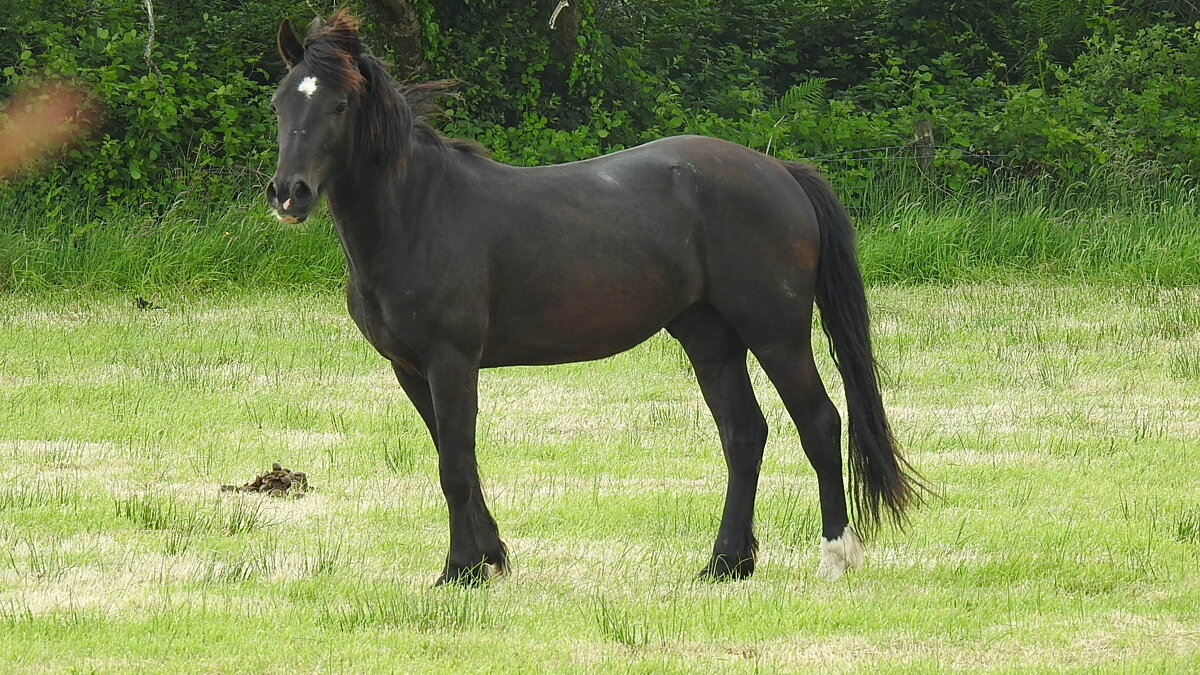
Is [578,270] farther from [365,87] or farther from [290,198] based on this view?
[290,198]

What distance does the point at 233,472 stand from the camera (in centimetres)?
726

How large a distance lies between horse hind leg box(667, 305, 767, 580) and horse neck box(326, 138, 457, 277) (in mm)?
1084

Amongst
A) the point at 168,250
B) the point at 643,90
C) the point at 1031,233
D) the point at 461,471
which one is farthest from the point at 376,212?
the point at 643,90

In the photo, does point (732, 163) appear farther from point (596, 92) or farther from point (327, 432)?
point (596, 92)

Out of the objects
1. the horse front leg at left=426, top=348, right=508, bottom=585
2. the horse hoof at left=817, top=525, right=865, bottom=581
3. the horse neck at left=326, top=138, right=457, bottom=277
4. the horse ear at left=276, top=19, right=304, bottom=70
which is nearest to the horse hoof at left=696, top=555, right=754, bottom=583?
the horse hoof at left=817, top=525, right=865, bottom=581

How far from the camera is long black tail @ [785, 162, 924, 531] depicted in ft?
18.5

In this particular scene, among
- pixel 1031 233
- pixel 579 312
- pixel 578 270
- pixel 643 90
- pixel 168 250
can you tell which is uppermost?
pixel 643 90

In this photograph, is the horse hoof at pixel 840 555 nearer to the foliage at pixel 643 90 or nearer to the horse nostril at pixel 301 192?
the horse nostril at pixel 301 192

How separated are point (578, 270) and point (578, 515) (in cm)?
134

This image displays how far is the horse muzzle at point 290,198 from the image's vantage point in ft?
15.6

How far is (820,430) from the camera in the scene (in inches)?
219

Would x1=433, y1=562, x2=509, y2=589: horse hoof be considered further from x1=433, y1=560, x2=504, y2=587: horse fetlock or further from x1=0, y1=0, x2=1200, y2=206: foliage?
x1=0, y1=0, x2=1200, y2=206: foliage

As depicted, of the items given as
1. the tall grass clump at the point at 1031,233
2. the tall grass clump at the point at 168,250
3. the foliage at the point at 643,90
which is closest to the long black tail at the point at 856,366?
the tall grass clump at the point at 1031,233

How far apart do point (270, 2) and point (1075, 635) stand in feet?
43.7
